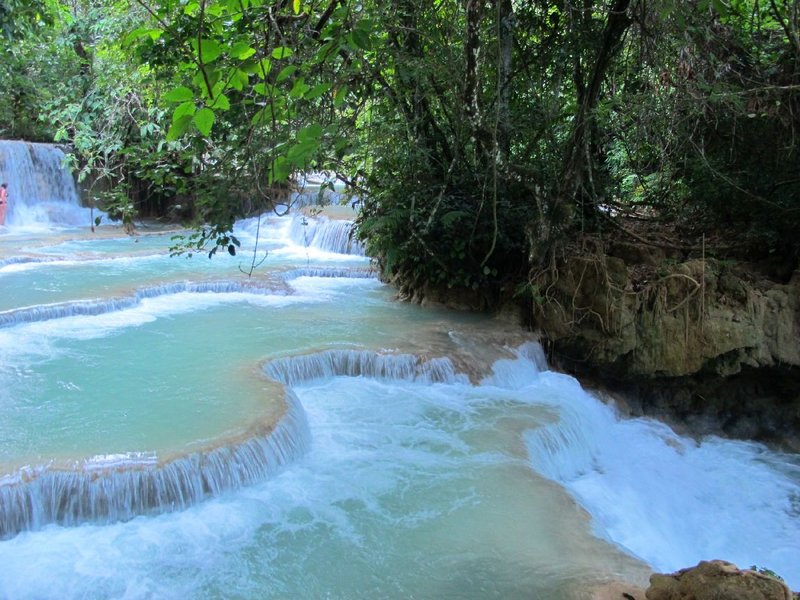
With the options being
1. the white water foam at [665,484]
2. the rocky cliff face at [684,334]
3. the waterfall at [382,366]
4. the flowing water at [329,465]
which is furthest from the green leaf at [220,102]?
the rocky cliff face at [684,334]

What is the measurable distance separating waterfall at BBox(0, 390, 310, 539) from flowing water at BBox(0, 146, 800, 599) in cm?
1

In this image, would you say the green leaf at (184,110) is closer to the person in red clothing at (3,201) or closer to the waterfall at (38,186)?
the person in red clothing at (3,201)

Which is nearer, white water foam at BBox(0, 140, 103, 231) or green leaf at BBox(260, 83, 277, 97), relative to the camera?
green leaf at BBox(260, 83, 277, 97)

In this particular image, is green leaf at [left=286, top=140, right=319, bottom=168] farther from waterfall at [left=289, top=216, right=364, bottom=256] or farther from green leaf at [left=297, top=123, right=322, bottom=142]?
waterfall at [left=289, top=216, right=364, bottom=256]

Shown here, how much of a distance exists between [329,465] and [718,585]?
2868 millimetres

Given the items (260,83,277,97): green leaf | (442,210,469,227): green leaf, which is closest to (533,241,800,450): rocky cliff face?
(442,210,469,227): green leaf

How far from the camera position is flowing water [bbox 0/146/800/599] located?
3.71 metres

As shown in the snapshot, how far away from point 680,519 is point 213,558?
12.1ft

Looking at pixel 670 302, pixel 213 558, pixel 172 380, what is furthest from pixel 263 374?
pixel 670 302

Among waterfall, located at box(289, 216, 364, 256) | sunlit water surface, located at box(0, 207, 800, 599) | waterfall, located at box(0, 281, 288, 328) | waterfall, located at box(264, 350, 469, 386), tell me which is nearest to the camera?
sunlit water surface, located at box(0, 207, 800, 599)

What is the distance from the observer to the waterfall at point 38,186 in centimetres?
1568

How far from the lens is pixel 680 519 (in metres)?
5.36

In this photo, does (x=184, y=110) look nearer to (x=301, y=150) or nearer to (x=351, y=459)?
(x=301, y=150)

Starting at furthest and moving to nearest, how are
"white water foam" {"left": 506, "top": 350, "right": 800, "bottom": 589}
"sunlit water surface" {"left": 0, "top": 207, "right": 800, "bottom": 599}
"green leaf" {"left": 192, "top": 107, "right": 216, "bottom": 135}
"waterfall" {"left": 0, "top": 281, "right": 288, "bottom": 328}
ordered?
"waterfall" {"left": 0, "top": 281, "right": 288, "bottom": 328} → "white water foam" {"left": 506, "top": 350, "right": 800, "bottom": 589} → "sunlit water surface" {"left": 0, "top": 207, "right": 800, "bottom": 599} → "green leaf" {"left": 192, "top": 107, "right": 216, "bottom": 135}
